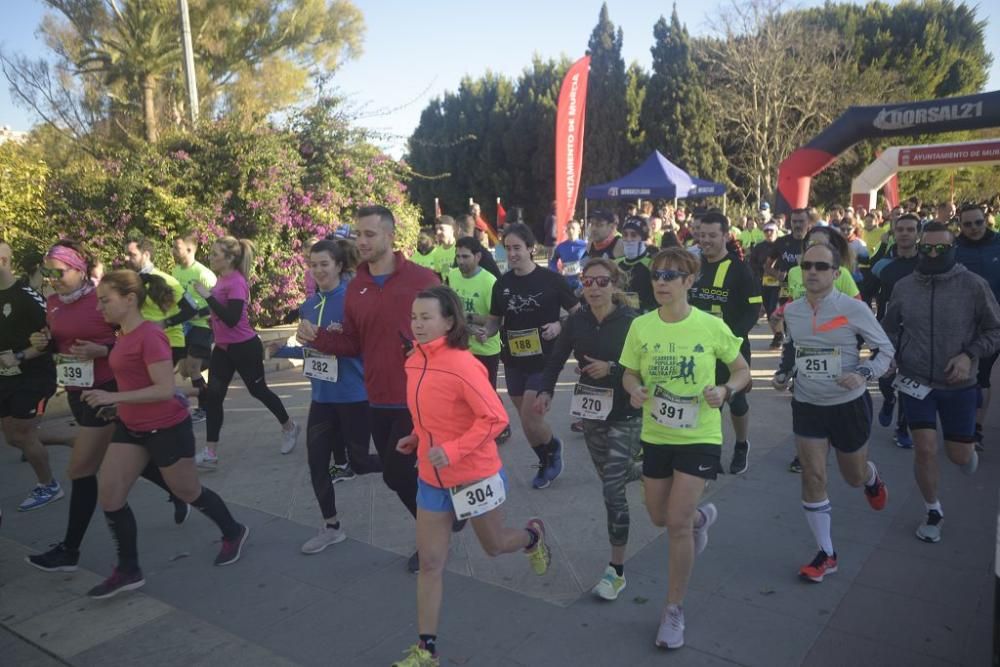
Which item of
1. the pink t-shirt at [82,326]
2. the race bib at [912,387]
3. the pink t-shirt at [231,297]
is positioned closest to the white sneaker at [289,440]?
the pink t-shirt at [231,297]

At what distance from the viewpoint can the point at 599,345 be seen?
3961mm

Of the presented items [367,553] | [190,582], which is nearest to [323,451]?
[367,553]

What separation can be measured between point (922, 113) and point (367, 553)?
16.0 meters

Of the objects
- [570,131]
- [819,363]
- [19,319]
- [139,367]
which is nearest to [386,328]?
[139,367]

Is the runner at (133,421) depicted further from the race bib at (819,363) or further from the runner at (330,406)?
the race bib at (819,363)

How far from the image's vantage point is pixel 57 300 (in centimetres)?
454

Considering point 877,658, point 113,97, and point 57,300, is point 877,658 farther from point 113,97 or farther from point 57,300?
point 113,97

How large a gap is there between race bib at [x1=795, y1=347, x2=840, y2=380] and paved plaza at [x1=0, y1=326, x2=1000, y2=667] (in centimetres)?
107

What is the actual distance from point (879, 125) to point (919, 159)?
8843mm

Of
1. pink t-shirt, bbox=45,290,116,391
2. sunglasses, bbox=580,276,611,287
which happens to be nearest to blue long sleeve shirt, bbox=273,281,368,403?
pink t-shirt, bbox=45,290,116,391

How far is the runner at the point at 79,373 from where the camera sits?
13.9 ft

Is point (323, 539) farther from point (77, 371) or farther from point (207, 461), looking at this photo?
point (207, 461)

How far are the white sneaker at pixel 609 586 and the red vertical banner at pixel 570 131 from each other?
11.0 meters

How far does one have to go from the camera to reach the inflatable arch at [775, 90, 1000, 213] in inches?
579
